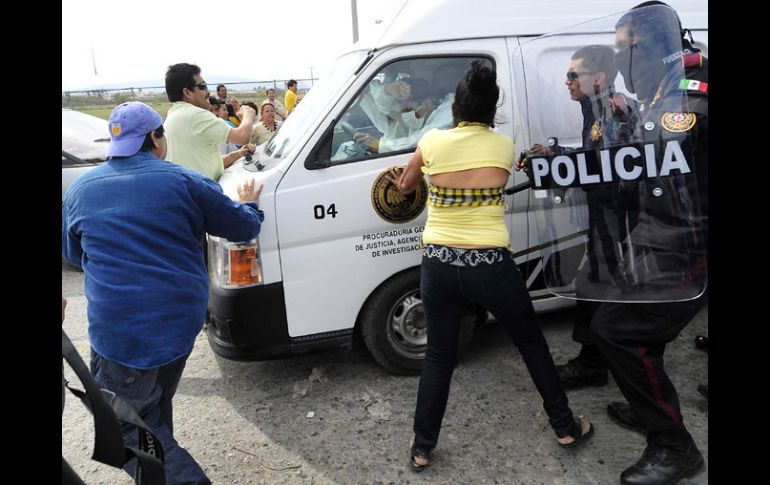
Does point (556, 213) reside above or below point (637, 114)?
below

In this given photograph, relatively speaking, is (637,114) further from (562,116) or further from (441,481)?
(441,481)

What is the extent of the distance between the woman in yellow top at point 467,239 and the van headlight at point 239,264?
98 centimetres

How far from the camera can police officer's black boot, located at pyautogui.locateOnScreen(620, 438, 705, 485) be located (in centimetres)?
241

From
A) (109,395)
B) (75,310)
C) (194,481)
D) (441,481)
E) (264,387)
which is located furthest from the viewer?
(75,310)

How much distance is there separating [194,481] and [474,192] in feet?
5.57

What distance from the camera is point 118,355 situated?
2154 mm

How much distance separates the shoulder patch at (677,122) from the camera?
209 centimetres

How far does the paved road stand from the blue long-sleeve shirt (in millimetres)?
973

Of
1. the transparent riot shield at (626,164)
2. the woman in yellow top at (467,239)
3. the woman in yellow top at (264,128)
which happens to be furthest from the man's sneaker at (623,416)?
the woman in yellow top at (264,128)

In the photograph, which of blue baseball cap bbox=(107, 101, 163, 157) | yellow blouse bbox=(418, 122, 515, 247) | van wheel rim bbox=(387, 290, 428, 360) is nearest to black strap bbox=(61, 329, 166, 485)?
blue baseball cap bbox=(107, 101, 163, 157)

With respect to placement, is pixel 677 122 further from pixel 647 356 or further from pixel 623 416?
pixel 623 416

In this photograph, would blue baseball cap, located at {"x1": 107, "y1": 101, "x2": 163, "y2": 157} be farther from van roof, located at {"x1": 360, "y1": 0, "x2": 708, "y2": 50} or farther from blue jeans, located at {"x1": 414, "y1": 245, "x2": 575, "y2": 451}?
van roof, located at {"x1": 360, "y1": 0, "x2": 708, "y2": 50}

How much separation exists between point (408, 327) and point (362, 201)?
865mm
